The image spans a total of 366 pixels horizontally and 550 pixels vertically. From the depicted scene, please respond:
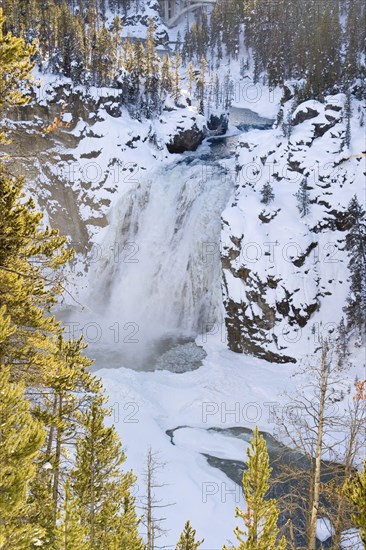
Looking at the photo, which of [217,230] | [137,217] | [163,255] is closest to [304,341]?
[217,230]

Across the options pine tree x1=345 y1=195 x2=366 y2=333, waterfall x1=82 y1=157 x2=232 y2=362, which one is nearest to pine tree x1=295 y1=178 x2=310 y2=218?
pine tree x1=345 y1=195 x2=366 y2=333

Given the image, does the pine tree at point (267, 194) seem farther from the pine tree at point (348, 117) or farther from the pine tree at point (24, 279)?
the pine tree at point (24, 279)

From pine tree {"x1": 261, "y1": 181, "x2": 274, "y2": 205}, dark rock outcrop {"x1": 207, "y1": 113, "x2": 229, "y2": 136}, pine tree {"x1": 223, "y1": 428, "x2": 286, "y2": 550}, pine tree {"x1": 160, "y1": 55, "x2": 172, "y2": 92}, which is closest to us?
pine tree {"x1": 223, "y1": 428, "x2": 286, "y2": 550}

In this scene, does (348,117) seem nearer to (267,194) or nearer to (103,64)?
(267,194)

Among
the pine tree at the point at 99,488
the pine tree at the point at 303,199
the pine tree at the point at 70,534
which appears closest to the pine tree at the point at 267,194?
the pine tree at the point at 303,199

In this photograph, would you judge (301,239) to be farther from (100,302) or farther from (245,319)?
(100,302)

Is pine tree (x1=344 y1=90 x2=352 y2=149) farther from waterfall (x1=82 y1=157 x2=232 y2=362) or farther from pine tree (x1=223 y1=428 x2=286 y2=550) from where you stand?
pine tree (x1=223 y1=428 x2=286 y2=550)
